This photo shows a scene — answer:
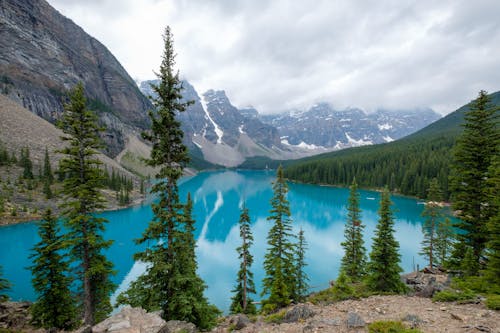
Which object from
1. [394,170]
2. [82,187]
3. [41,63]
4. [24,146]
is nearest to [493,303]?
[82,187]

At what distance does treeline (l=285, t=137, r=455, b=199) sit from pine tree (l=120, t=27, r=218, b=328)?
89.0 metres

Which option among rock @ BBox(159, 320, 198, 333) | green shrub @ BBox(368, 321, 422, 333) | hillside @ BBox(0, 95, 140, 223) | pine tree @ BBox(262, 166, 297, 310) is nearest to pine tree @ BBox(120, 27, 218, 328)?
rock @ BBox(159, 320, 198, 333)

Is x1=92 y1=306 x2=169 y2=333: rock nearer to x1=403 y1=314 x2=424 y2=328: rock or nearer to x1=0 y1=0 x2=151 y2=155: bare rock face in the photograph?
x1=403 y1=314 x2=424 y2=328: rock

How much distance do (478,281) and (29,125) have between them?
123 metres

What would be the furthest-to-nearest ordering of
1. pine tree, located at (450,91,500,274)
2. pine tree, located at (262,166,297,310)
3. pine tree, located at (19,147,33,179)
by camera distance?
pine tree, located at (19,147,33,179) → pine tree, located at (262,166,297,310) → pine tree, located at (450,91,500,274)

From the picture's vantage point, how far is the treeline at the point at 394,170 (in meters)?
86.4

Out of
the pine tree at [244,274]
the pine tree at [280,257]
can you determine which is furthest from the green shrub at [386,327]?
the pine tree at [244,274]

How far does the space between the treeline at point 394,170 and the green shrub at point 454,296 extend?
81.8 metres

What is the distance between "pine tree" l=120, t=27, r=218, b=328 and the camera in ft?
36.3

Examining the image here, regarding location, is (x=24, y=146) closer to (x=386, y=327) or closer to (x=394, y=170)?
(x=386, y=327)

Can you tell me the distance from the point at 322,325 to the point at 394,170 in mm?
115004

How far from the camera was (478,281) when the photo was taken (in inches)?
437

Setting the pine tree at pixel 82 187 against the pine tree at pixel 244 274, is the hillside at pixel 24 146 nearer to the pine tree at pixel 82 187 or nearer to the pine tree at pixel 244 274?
the pine tree at pixel 82 187

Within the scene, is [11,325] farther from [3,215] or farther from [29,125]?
[29,125]
